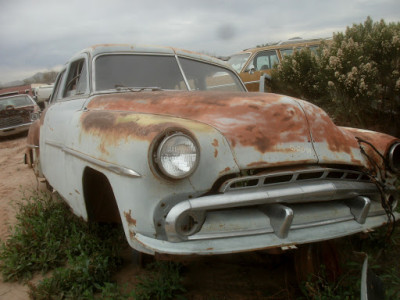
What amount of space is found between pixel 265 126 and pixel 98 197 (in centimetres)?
132

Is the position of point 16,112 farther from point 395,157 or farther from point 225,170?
point 395,157

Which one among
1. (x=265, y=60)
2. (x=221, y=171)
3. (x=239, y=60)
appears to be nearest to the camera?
(x=221, y=171)

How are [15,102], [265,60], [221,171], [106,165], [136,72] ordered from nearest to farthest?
1. [221,171]
2. [106,165]
3. [136,72]
4. [265,60]
5. [15,102]

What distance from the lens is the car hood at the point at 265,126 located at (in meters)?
1.87

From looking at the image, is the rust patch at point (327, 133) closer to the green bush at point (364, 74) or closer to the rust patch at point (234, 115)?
the rust patch at point (234, 115)

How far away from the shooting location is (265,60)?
8266 mm

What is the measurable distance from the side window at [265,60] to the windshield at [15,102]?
7.24 metres

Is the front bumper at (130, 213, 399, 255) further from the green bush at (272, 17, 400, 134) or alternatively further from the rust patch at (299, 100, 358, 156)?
the green bush at (272, 17, 400, 134)

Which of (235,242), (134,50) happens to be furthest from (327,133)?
(134,50)

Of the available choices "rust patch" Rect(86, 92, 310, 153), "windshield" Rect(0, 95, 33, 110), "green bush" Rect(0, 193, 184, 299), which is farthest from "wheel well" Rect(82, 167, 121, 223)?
"windshield" Rect(0, 95, 33, 110)

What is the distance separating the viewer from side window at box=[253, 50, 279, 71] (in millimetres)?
8156

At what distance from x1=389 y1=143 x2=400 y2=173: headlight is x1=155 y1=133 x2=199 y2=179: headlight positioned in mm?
1446

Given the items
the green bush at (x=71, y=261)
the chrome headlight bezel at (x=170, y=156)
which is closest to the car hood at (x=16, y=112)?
the green bush at (x=71, y=261)

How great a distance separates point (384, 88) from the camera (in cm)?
444
